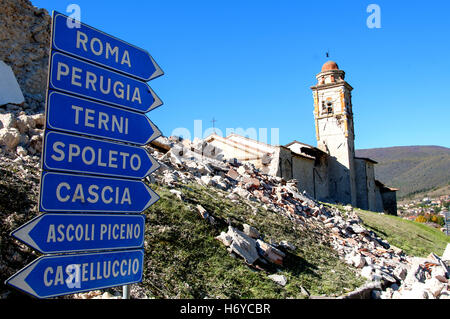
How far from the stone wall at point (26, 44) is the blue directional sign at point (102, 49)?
431 inches

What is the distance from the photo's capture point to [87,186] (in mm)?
3045

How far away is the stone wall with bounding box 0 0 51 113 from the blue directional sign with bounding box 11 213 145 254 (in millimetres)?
11534

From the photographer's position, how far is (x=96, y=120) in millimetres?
3186

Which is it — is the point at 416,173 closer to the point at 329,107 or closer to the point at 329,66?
the point at 329,66

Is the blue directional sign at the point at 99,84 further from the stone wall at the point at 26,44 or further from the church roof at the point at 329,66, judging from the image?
the church roof at the point at 329,66

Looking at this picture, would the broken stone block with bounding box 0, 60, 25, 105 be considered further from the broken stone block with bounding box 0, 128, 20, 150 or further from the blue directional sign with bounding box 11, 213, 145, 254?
the blue directional sign with bounding box 11, 213, 145, 254

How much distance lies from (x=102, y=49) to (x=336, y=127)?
112ft

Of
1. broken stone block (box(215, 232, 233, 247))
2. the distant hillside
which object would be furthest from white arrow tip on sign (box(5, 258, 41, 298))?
the distant hillside

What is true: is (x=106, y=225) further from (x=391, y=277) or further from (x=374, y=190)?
(x=374, y=190)

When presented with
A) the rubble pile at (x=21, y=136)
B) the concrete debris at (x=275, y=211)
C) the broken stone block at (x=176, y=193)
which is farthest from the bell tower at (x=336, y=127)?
the rubble pile at (x=21, y=136)

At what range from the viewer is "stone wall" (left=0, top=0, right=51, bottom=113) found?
543 inches

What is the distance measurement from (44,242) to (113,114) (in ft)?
4.10

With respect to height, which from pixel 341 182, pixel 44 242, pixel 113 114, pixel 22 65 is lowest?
pixel 44 242
